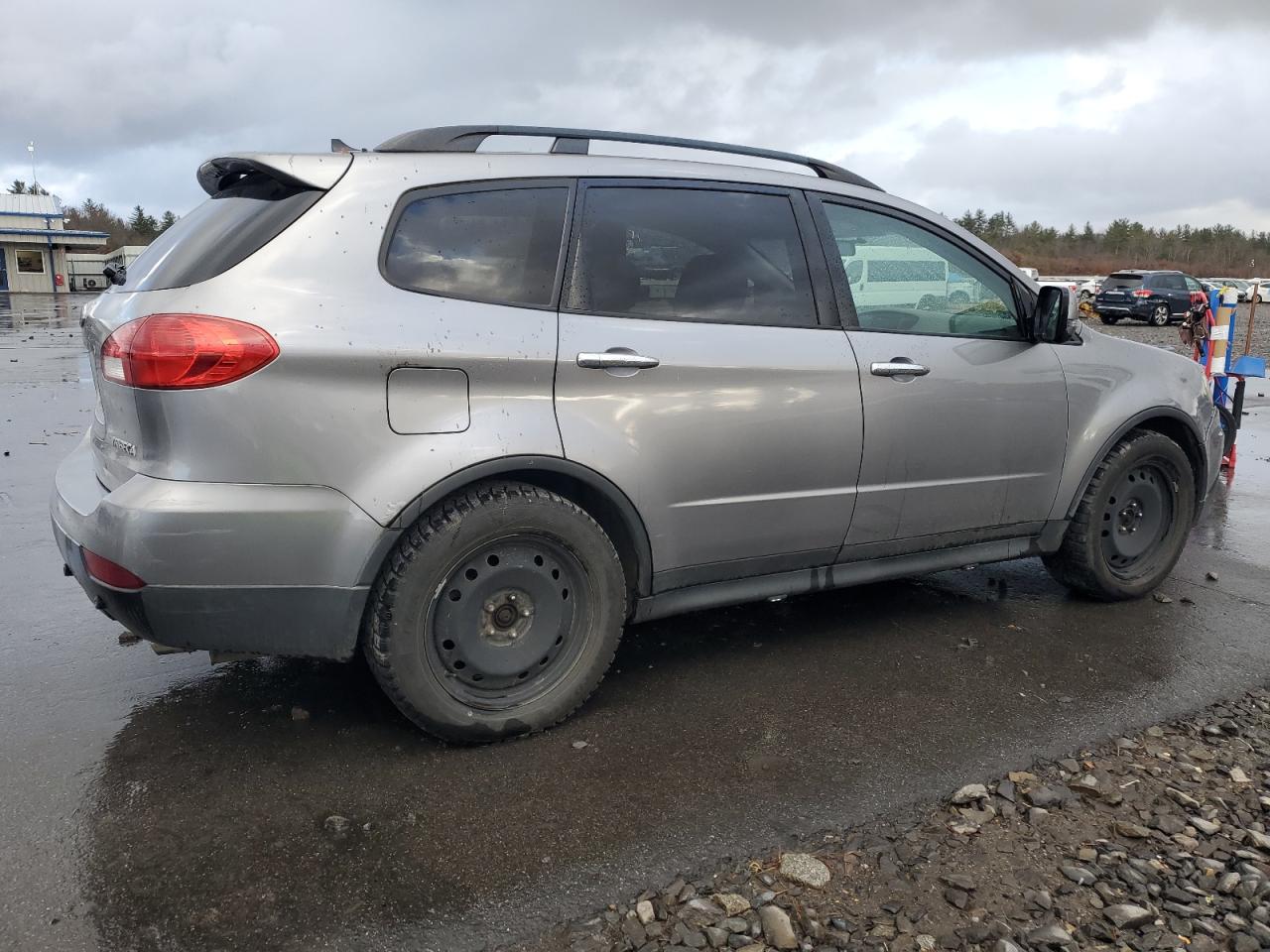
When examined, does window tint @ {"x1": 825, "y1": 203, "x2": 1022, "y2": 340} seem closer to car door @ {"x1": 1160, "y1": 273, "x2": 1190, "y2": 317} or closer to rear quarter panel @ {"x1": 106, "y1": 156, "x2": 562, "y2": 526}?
rear quarter panel @ {"x1": 106, "y1": 156, "x2": 562, "y2": 526}

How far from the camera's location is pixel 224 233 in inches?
116

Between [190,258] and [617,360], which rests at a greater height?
[190,258]

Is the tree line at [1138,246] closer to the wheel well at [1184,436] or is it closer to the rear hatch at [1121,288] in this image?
the rear hatch at [1121,288]

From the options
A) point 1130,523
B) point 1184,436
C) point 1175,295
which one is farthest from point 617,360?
point 1175,295

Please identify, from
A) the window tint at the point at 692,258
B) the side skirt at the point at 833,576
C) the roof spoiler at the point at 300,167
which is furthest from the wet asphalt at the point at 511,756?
the roof spoiler at the point at 300,167

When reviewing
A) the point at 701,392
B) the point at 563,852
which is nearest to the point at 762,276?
the point at 701,392

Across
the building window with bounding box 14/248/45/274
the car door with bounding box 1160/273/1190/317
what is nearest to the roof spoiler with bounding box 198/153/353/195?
the car door with bounding box 1160/273/1190/317

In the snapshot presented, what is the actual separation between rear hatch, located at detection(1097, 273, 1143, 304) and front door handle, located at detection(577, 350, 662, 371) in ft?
100

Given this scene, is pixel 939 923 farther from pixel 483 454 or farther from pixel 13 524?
pixel 13 524

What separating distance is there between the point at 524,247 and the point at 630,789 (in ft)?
5.63

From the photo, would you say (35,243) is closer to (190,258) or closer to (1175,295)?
(1175,295)

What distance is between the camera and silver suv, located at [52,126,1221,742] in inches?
109

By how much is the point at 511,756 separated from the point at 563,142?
209 cm

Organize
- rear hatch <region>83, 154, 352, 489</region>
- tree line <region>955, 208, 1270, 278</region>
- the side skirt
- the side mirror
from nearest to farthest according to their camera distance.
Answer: rear hatch <region>83, 154, 352, 489</region> → the side skirt → the side mirror → tree line <region>955, 208, 1270, 278</region>
